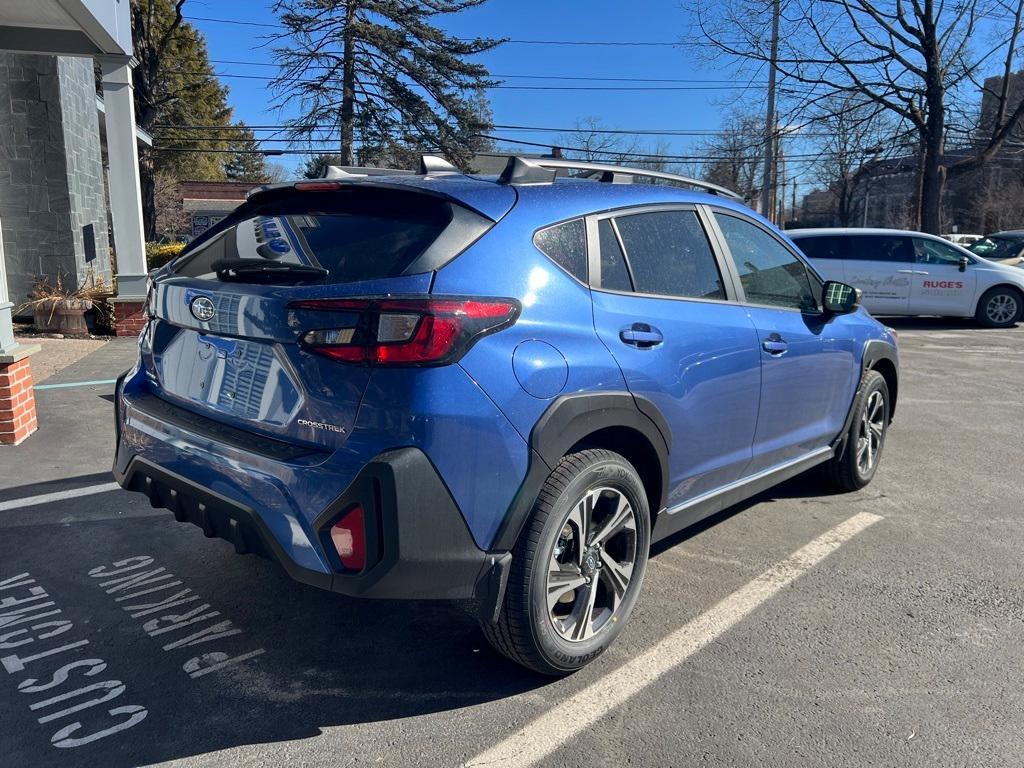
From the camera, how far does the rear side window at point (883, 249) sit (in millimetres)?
13641

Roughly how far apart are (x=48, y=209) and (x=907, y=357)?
12464 millimetres

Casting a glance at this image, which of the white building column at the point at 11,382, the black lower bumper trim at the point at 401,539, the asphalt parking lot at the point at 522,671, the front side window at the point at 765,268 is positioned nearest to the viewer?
the black lower bumper trim at the point at 401,539

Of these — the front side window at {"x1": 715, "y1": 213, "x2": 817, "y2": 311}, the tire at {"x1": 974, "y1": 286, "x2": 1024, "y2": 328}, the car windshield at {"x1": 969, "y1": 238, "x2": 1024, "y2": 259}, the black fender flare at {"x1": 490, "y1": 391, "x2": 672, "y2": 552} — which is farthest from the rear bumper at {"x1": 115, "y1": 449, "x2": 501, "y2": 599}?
the car windshield at {"x1": 969, "y1": 238, "x2": 1024, "y2": 259}

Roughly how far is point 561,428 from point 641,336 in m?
0.58

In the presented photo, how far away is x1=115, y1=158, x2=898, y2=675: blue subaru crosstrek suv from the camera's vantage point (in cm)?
239

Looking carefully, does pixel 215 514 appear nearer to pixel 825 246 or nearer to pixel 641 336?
pixel 641 336

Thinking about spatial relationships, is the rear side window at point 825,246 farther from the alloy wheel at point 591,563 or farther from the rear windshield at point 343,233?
the rear windshield at point 343,233

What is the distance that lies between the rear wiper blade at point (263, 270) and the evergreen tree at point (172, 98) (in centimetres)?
2435

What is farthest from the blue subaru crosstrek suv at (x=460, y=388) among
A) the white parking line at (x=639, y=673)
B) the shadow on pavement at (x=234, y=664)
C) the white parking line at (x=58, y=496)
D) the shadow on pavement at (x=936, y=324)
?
the shadow on pavement at (x=936, y=324)

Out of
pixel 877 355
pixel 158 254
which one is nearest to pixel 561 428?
pixel 877 355

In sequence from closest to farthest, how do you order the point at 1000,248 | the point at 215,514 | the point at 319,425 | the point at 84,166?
the point at 319,425 → the point at 215,514 → the point at 84,166 → the point at 1000,248

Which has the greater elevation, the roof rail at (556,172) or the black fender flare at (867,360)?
the roof rail at (556,172)

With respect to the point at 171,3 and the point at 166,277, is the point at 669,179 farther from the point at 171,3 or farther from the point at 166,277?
the point at 171,3

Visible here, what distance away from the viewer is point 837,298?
434 centimetres
